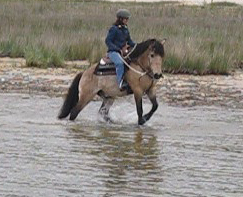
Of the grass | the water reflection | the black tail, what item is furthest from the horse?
the grass

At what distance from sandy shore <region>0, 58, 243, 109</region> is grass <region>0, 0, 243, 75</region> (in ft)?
1.52

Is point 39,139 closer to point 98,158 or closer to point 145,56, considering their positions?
point 98,158

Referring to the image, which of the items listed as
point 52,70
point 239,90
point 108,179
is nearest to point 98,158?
point 108,179

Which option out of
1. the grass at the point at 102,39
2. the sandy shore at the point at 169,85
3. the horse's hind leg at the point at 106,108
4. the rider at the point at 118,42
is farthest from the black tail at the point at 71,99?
the grass at the point at 102,39

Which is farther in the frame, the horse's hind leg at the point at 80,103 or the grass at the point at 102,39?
the grass at the point at 102,39

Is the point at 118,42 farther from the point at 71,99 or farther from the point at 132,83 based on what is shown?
the point at 71,99

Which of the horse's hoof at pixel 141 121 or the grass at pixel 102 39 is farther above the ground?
the horse's hoof at pixel 141 121

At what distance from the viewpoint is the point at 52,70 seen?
77.3ft

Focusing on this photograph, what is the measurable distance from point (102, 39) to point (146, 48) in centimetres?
1181

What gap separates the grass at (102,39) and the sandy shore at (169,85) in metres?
0.46

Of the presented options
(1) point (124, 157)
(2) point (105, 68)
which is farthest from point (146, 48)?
(1) point (124, 157)

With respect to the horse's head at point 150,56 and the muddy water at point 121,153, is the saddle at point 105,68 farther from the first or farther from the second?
the muddy water at point 121,153

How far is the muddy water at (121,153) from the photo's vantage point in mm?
9594

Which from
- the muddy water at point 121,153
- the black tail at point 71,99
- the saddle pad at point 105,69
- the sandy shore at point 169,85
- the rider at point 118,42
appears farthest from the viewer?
the sandy shore at point 169,85
